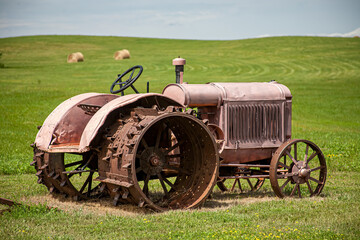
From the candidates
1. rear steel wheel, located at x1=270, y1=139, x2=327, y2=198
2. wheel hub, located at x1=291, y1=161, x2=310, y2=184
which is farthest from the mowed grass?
wheel hub, located at x1=291, y1=161, x2=310, y2=184

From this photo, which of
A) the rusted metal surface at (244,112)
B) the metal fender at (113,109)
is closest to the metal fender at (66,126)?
the metal fender at (113,109)

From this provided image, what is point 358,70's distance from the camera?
116 ft

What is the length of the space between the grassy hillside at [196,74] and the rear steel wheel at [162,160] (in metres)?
4.00

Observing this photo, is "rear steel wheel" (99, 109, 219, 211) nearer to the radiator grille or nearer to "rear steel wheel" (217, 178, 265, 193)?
the radiator grille

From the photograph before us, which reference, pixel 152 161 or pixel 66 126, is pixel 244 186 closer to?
pixel 152 161

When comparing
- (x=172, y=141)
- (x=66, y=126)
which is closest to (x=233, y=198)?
(x=172, y=141)

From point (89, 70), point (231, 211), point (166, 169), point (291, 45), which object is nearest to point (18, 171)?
point (166, 169)

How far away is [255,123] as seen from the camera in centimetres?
790

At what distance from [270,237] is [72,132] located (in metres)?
3.32

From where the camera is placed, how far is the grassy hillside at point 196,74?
50.1ft

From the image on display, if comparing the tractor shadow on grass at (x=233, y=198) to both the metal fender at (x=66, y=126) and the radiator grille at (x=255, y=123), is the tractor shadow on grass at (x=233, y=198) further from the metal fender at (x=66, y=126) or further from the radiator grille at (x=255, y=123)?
the metal fender at (x=66, y=126)

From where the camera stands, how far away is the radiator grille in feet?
25.3

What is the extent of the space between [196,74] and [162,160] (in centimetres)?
2706

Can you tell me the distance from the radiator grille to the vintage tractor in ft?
0.05
